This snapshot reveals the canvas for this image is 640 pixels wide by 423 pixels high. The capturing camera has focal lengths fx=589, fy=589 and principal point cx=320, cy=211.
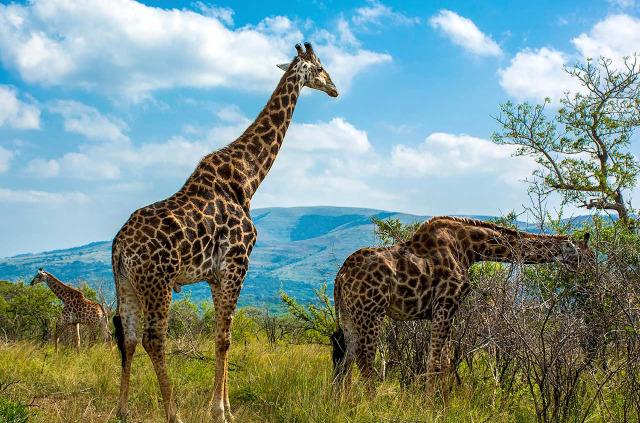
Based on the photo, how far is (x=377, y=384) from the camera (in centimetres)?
768

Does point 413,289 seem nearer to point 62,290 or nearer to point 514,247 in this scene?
point 514,247

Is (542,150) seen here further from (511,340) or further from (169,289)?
(169,289)

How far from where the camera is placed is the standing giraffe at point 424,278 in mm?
6695

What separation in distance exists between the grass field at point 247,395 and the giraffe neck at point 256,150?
7.82 feet

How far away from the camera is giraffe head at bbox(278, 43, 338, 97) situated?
825cm

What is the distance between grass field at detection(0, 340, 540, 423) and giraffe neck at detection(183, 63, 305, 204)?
93.8 inches

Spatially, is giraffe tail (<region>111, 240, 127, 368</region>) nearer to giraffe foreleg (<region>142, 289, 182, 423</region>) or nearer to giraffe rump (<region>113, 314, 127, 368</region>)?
giraffe rump (<region>113, 314, 127, 368</region>)

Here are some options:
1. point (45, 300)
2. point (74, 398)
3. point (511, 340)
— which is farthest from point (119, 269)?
point (45, 300)

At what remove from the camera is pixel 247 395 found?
747cm

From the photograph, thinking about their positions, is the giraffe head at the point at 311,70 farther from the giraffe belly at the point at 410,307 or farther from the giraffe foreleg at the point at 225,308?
the giraffe belly at the point at 410,307

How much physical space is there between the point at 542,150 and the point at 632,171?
2.87 meters

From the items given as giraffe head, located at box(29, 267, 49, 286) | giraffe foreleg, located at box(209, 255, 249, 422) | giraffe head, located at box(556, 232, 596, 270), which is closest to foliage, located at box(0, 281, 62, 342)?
giraffe head, located at box(29, 267, 49, 286)

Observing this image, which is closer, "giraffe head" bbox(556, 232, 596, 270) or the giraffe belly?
the giraffe belly

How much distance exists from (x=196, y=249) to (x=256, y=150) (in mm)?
1843
